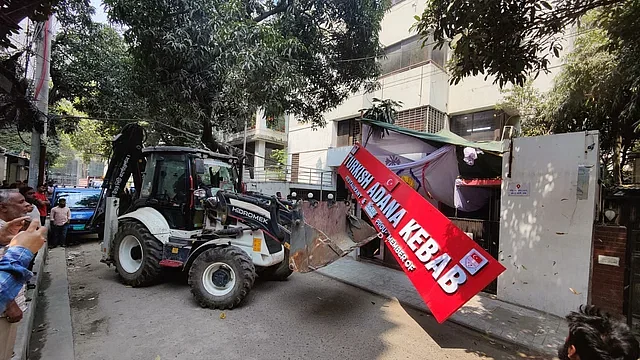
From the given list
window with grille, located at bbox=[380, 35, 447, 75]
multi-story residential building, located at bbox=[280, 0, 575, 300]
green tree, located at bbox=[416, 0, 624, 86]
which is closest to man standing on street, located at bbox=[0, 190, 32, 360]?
green tree, located at bbox=[416, 0, 624, 86]

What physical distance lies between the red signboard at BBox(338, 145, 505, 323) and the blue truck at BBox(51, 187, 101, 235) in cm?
815

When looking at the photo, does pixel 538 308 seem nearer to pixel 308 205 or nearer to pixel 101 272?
pixel 308 205

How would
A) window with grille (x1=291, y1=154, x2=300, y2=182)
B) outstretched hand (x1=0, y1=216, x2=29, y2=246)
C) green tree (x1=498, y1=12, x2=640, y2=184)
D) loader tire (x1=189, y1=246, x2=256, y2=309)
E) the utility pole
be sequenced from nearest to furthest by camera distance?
1. outstretched hand (x1=0, y1=216, x2=29, y2=246)
2. loader tire (x1=189, y1=246, x2=256, y2=309)
3. green tree (x1=498, y1=12, x2=640, y2=184)
4. the utility pole
5. window with grille (x1=291, y1=154, x2=300, y2=182)

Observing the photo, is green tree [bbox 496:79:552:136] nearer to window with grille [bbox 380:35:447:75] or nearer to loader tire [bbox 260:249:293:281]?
window with grille [bbox 380:35:447:75]

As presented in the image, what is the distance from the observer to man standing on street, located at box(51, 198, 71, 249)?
7.68 meters

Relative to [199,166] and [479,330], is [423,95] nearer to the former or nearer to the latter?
[479,330]

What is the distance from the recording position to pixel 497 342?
3.87 meters

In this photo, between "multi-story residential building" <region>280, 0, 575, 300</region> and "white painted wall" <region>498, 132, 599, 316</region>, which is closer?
"white painted wall" <region>498, 132, 599, 316</region>

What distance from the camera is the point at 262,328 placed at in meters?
3.90

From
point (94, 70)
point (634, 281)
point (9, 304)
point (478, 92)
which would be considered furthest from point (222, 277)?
point (478, 92)

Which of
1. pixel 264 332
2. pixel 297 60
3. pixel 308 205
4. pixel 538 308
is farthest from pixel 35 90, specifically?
pixel 538 308

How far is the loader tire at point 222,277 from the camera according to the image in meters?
4.31

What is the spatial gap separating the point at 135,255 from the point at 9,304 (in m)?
3.68

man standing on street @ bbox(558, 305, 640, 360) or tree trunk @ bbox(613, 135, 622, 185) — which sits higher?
tree trunk @ bbox(613, 135, 622, 185)
